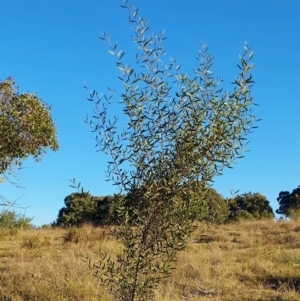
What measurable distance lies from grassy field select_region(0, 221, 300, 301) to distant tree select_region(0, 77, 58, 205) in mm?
3238

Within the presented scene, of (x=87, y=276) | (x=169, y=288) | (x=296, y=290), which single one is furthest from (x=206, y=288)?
(x=87, y=276)

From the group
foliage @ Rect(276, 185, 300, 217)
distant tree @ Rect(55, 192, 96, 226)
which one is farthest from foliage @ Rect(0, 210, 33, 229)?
foliage @ Rect(276, 185, 300, 217)

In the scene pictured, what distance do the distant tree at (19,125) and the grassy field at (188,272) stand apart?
10.6 feet

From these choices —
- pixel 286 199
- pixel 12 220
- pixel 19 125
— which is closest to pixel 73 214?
pixel 12 220

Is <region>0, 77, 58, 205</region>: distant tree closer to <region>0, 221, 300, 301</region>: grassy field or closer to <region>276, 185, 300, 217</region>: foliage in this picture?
<region>0, 221, 300, 301</region>: grassy field

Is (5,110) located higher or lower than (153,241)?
higher

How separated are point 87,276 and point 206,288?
8.86 feet

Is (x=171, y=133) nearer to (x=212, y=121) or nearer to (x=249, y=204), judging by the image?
(x=212, y=121)

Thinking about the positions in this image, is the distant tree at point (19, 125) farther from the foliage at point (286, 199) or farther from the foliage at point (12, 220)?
the foliage at point (286, 199)

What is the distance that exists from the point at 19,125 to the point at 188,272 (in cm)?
758

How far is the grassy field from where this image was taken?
9.39 metres

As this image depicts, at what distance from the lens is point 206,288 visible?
10.2 meters

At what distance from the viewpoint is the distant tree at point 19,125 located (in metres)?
14.9

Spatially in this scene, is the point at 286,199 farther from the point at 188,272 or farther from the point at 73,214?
the point at 188,272
